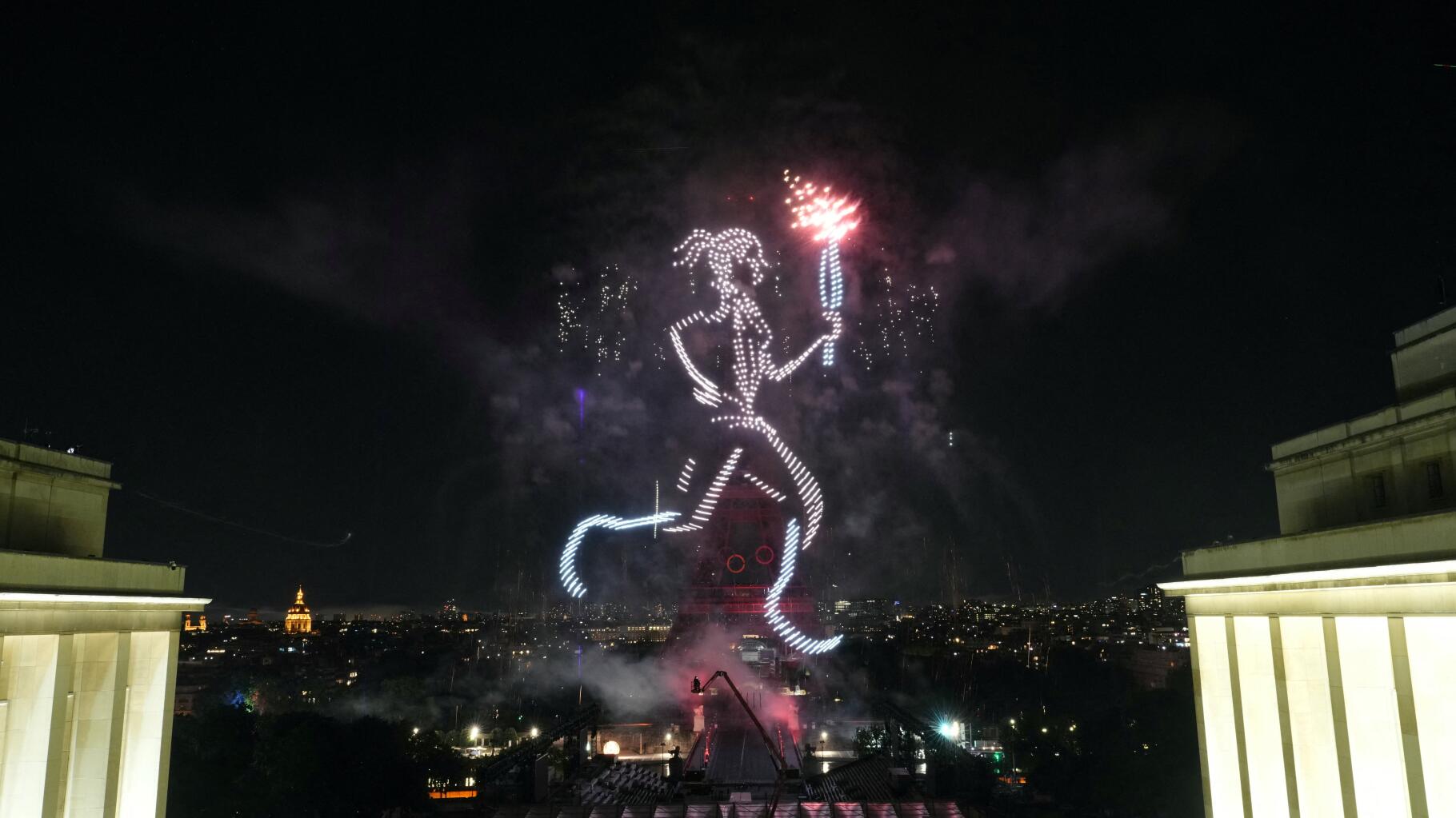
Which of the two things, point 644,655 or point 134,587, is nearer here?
point 134,587

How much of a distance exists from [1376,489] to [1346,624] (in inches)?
175

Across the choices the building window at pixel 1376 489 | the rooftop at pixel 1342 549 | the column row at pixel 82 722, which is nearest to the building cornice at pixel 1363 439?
the building window at pixel 1376 489

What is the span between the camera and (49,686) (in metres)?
17.8

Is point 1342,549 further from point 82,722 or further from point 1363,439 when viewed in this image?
Result: point 82,722

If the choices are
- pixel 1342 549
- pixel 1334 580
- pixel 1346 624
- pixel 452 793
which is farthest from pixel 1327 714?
pixel 452 793

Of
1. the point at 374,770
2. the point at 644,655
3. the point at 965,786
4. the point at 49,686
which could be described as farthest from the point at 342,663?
the point at 49,686

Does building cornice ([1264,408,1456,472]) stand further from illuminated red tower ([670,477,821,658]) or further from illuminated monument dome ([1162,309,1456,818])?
illuminated red tower ([670,477,821,658])

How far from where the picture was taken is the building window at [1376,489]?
19.8 metres

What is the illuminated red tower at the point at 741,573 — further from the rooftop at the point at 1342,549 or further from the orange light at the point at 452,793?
the rooftop at the point at 1342,549

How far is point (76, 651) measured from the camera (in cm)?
1969

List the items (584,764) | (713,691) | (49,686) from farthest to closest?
(713,691), (584,764), (49,686)

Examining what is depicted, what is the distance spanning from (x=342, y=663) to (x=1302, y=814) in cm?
14584

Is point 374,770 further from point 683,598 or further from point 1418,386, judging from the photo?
point 683,598

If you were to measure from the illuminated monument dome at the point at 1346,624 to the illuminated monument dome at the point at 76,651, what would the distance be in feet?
81.8
